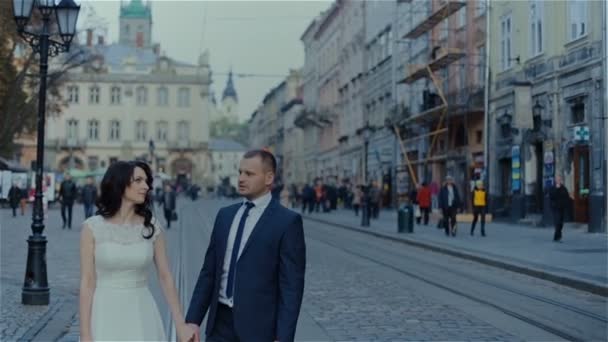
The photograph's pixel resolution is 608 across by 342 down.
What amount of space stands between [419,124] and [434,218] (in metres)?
7.60

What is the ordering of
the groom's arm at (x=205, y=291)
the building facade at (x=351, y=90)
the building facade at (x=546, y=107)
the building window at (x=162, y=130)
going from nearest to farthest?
the groom's arm at (x=205, y=291)
the building facade at (x=546, y=107)
the building facade at (x=351, y=90)
the building window at (x=162, y=130)

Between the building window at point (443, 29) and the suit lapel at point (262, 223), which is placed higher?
the building window at point (443, 29)

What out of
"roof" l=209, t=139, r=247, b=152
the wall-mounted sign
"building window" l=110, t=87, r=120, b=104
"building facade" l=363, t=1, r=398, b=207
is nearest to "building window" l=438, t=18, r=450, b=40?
"building facade" l=363, t=1, r=398, b=207

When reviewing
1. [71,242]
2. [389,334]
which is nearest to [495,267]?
[389,334]

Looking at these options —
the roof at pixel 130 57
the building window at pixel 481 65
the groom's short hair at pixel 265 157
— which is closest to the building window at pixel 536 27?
the building window at pixel 481 65

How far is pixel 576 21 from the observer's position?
2641 centimetres

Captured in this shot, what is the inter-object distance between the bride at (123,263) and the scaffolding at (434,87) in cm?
3030

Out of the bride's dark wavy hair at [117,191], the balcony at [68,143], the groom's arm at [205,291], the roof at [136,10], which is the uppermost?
the roof at [136,10]

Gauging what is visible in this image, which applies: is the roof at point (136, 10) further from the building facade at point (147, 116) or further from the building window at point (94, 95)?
the building window at point (94, 95)

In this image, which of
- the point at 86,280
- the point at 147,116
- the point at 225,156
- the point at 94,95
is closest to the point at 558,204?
the point at 86,280

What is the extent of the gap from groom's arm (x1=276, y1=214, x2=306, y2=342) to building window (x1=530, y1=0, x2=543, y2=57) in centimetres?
2608

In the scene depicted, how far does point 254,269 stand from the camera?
14.1 ft

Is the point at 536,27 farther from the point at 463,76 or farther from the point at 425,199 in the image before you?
the point at 425,199

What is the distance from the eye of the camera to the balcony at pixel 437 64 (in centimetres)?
3506
